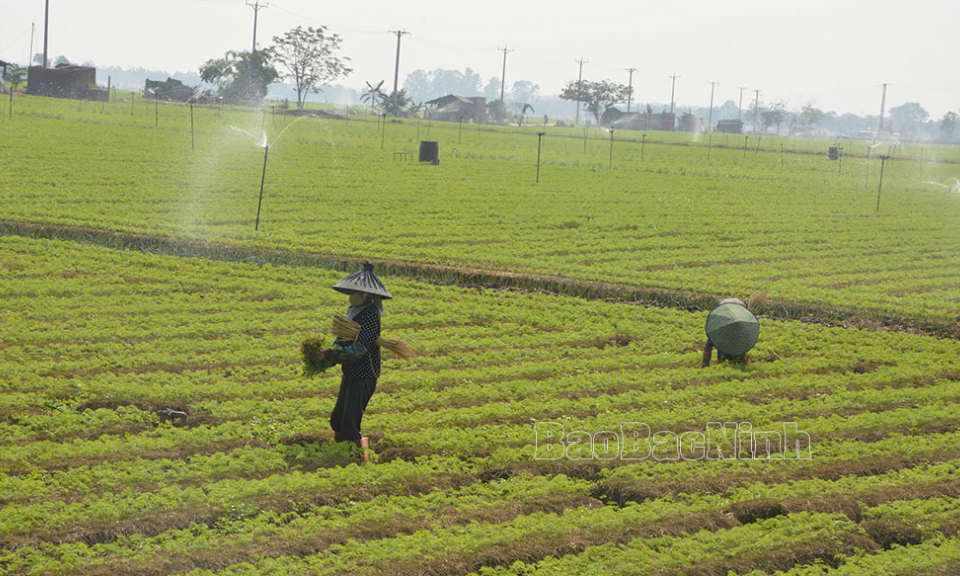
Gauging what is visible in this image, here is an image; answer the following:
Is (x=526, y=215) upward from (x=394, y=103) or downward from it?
downward

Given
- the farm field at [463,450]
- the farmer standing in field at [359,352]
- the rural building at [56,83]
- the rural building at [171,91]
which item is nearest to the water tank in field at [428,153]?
the farm field at [463,450]

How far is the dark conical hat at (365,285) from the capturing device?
11500mm

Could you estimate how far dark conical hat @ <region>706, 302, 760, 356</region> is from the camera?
16422 millimetres

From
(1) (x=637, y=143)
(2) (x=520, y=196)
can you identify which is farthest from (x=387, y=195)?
(1) (x=637, y=143)

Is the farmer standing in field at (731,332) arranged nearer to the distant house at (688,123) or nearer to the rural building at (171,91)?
the rural building at (171,91)

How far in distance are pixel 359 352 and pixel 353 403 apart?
0.67 metres

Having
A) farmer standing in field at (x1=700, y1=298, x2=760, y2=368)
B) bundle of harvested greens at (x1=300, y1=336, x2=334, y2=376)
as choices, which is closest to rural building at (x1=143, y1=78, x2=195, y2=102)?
farmer standing in field at (x1=700, y1=298, x2=760, y2=368)

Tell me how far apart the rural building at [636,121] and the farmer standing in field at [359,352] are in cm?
13476

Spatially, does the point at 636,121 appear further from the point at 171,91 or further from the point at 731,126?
the point at 171,91

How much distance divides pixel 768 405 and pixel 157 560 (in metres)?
8.71

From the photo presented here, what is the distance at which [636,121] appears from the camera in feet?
477

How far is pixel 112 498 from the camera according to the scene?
10.2 m

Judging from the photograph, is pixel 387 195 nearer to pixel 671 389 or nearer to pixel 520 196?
pixel 520 196

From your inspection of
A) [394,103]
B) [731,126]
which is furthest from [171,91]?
[731,126]
